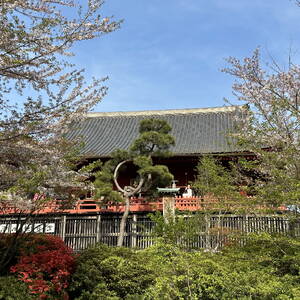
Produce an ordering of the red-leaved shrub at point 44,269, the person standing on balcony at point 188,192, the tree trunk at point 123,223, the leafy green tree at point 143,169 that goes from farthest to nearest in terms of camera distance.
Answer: the person standing on balcony at point 188,192 → the leafy green tree at point 143,169 → the tree trunk at point 123,223 → the red-leaved shrub at point 44,269

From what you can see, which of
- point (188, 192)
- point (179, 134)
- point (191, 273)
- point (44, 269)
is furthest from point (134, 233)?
point (179, 134)

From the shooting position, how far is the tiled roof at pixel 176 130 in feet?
52.9

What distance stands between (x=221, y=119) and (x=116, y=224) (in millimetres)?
10282

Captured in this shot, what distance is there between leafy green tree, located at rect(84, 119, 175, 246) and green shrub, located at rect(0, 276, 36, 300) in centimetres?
552

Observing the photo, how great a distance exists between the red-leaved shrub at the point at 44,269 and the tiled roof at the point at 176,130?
859cm

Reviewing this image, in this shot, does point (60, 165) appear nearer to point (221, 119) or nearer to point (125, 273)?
point (125, 273)

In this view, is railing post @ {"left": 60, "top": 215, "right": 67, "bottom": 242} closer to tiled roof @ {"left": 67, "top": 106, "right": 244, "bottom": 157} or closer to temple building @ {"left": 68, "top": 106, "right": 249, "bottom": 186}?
temple building @ {"left": 68, "top": 106, "right": 249, "bottom": 186}

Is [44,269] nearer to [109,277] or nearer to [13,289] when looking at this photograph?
[13,289]

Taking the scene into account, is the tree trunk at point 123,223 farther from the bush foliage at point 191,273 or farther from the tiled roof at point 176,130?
the tiled roof at point 176,130

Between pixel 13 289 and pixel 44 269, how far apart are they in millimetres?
833

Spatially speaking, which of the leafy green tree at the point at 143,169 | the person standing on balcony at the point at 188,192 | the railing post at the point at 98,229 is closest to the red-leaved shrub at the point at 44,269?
the leafy green tree at the point at 143,169

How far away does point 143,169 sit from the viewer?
11383 mm

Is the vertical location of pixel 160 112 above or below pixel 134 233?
above

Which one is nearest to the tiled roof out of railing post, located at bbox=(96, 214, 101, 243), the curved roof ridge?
the curved roof ridge
